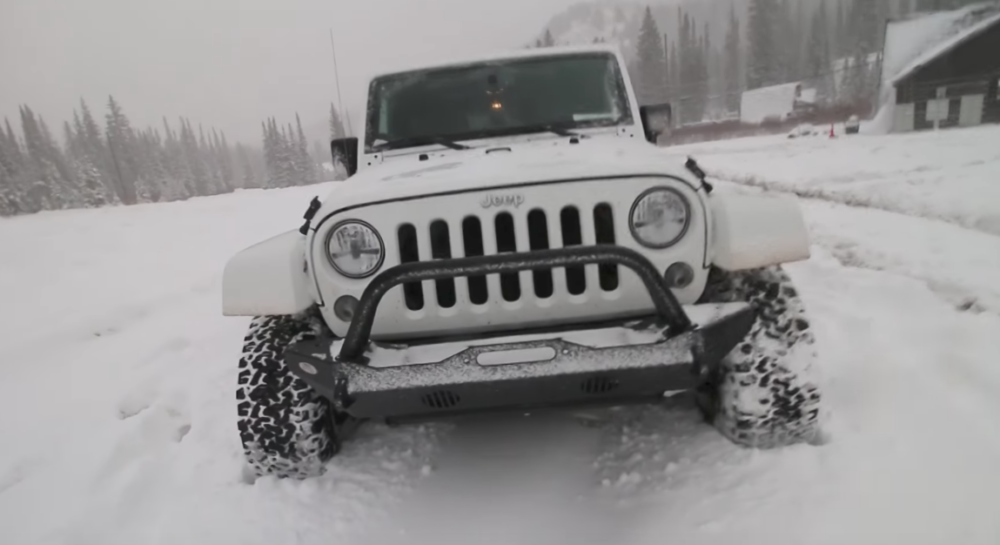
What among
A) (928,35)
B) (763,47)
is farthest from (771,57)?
(928,35)

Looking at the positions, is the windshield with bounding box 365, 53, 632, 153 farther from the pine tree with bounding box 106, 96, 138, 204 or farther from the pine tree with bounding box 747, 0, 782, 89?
the pine tree with bounding box 747, 0, 782, 89

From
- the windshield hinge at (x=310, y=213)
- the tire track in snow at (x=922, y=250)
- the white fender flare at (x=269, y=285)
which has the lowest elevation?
the tire track in snow at (x=922, y=250)

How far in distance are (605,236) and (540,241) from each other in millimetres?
229

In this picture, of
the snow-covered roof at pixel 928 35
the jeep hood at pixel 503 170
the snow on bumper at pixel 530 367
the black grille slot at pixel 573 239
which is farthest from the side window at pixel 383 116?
the snow-covered roof at pixel 928 35

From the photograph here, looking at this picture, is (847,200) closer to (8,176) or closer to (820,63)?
(8,176)

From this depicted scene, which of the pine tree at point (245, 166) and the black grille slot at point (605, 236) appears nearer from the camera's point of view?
the black grille slot at point (605, 236)

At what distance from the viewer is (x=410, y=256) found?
2.12 m

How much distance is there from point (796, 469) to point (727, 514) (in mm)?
380

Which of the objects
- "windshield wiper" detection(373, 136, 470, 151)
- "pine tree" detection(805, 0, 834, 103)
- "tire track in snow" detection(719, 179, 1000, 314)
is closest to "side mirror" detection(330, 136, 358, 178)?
"windshield wiper" detection(373, 136, 470, 151)

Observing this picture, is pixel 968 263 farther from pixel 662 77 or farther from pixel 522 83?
pixel 662 77

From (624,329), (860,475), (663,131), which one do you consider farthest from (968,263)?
(624,329)

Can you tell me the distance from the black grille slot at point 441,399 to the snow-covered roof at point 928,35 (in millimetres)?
31986

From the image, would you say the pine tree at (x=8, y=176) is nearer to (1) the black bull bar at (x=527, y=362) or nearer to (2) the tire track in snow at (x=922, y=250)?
(2) the tire track in snow at (x=922, y=250)

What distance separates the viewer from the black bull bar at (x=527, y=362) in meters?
1.77
